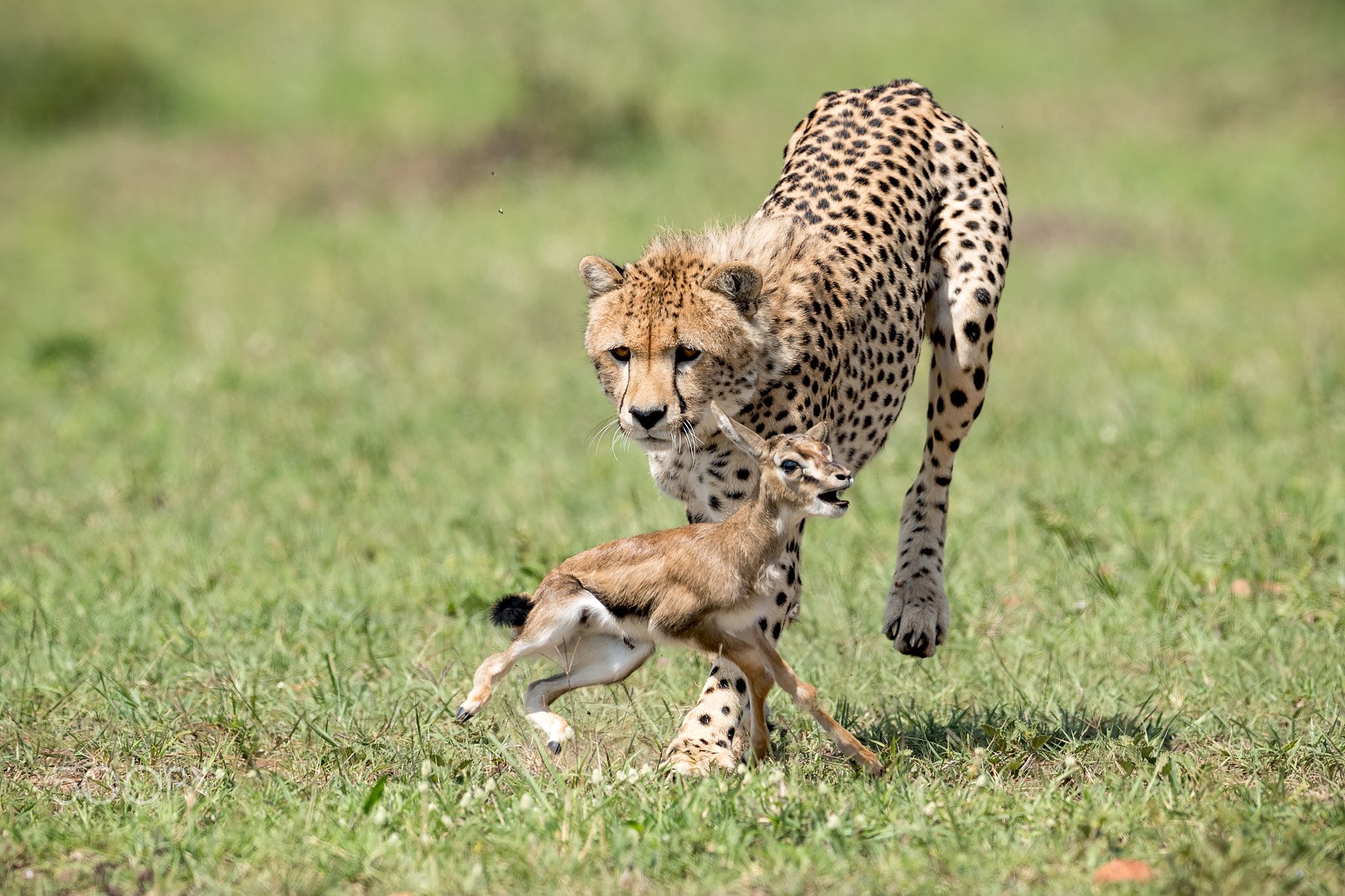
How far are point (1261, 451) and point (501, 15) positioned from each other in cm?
1635

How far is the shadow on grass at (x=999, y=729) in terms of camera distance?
437 centimetres

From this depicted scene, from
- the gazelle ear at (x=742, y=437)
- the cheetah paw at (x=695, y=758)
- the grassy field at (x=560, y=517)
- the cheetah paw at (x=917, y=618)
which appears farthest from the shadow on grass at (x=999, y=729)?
the gazelle ear at (x=742, y=437)

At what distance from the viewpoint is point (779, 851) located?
3.55 metres

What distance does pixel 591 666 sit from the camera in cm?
429

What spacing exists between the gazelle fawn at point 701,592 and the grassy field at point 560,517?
0.82ft

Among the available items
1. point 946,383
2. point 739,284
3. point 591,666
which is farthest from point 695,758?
Result: point 946,383

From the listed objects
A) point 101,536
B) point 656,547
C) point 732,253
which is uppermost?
point 732,253

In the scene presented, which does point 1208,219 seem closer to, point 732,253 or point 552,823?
point 732,253

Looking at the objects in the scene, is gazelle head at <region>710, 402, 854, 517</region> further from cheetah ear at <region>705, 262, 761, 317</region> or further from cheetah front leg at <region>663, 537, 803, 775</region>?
cheetah ear at <region>705, 262, 761, 317</region>

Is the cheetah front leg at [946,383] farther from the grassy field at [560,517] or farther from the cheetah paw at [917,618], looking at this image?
the grassy field at [560,517]

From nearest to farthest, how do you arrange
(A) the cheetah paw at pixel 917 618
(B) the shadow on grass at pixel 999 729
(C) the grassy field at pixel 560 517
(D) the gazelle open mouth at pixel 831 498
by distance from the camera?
(C) the grassy field at pixel 560 517 < (D) the gazelle open mouth at pixel 831 498 < (B) the shadow on grass at pixel 999 729 < (A) the cheetah paw at pixel 917 618

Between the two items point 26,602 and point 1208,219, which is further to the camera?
point 1208,219

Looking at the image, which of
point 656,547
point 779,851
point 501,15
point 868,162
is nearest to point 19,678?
point 656,547

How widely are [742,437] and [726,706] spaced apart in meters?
0.81
